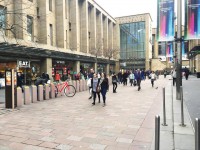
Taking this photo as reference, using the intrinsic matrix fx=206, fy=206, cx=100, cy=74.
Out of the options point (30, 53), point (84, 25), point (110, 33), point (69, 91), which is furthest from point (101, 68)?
point (69, 91)

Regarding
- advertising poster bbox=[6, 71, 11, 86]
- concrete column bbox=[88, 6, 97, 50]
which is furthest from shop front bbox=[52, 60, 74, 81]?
advertising poster bbox=[6, 71, 11, 86]

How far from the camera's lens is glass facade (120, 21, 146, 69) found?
66125mm

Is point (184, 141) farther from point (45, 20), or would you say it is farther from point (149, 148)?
point (45, 20)

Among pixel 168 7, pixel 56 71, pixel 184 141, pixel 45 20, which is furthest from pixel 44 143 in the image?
pixel 56 71

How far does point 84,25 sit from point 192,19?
108 ft

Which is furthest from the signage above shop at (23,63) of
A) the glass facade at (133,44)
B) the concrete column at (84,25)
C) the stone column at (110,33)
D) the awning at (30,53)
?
the glass facade at (133,44)

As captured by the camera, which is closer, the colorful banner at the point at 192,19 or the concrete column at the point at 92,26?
the colorful banner at the point at 192,19

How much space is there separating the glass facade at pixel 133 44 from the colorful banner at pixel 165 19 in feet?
177

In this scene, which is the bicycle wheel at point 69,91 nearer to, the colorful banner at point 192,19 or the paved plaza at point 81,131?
the paved plaza at point 81,131

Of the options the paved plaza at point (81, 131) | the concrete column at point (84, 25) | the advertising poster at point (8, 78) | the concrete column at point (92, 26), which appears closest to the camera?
the paved plaza at point (81, 131)

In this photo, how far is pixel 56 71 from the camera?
103 feet

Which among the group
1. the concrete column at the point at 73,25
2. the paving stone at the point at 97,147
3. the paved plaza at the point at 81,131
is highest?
the concrete column at the point at 73,25

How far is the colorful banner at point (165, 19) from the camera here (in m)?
10.9

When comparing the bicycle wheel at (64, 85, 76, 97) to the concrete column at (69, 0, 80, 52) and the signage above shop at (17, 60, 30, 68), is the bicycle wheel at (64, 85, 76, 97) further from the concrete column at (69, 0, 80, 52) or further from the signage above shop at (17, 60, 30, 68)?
the concrete column at (69, 0, 80, 52)
